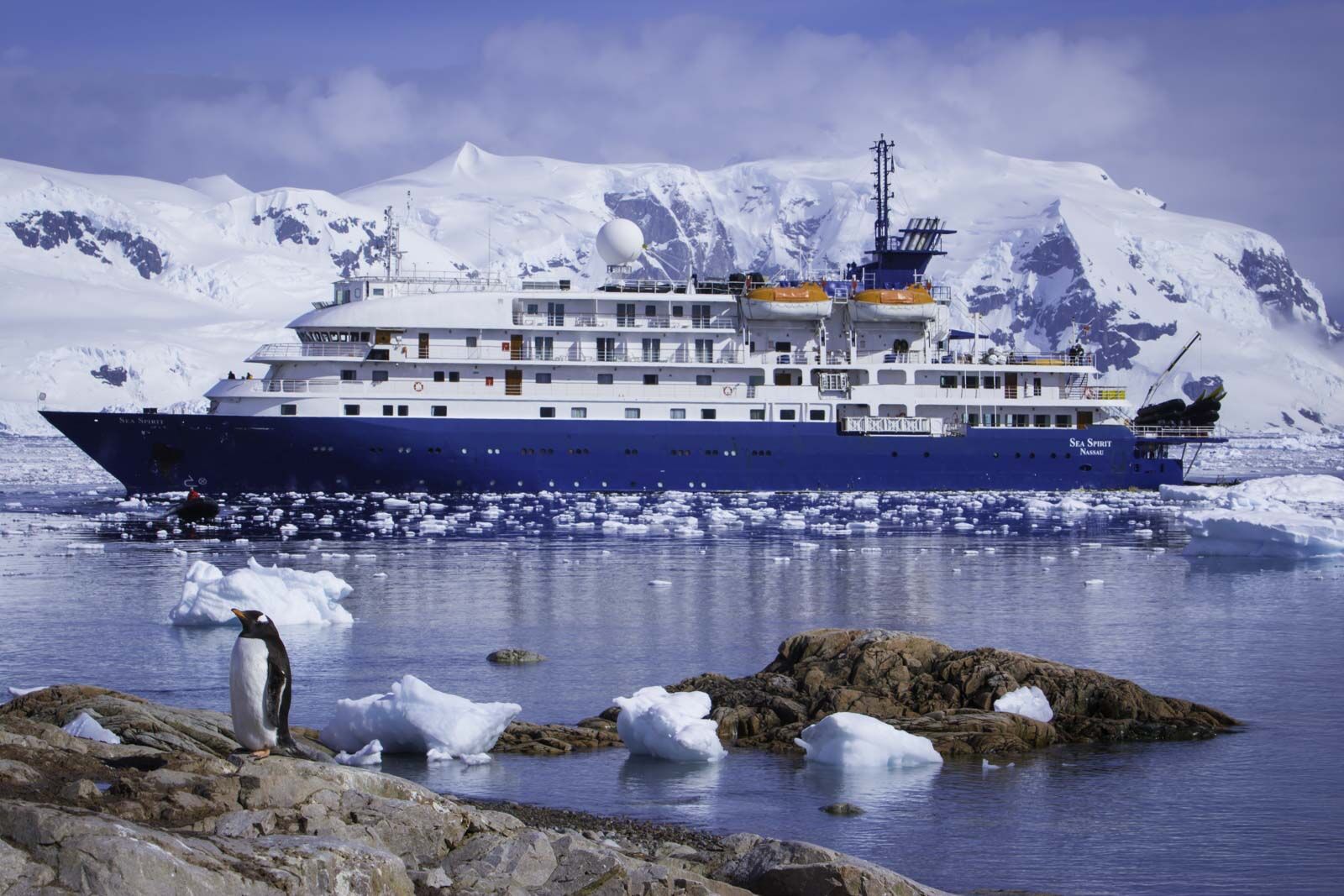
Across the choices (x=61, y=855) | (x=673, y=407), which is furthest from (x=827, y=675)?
(x=673, y=407)

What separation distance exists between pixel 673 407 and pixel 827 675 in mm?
28679

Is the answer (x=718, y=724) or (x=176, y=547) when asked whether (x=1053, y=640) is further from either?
(x=176, y=547)

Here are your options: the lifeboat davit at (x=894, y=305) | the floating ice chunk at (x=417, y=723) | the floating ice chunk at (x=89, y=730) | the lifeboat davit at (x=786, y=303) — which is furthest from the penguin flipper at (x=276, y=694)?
the lifeboat davit at (x=894, y=305)

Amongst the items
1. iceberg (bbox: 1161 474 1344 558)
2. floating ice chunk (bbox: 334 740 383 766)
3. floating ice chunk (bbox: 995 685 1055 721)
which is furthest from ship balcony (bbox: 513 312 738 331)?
floating ice chunk (bbox: 334 740 383 766)

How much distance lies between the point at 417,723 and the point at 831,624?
8116 mm

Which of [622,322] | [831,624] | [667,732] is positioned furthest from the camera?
[622,322]

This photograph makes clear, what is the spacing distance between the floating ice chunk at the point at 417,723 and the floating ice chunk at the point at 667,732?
1033mm

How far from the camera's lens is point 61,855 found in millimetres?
6047

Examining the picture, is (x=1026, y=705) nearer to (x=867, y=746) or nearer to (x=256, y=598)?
(x=867, y=746)

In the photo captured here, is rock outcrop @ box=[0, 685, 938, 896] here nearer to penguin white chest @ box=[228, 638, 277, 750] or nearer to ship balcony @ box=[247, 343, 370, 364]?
penguin white chest @ box=[228, 638, 277, 750]

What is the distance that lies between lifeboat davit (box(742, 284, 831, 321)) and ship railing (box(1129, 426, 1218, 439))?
11095mm

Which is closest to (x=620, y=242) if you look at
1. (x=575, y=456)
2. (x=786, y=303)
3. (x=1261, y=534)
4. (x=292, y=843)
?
(x=786, y=303)

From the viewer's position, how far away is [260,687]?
8.95 m

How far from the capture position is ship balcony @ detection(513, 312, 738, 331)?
41.9m
